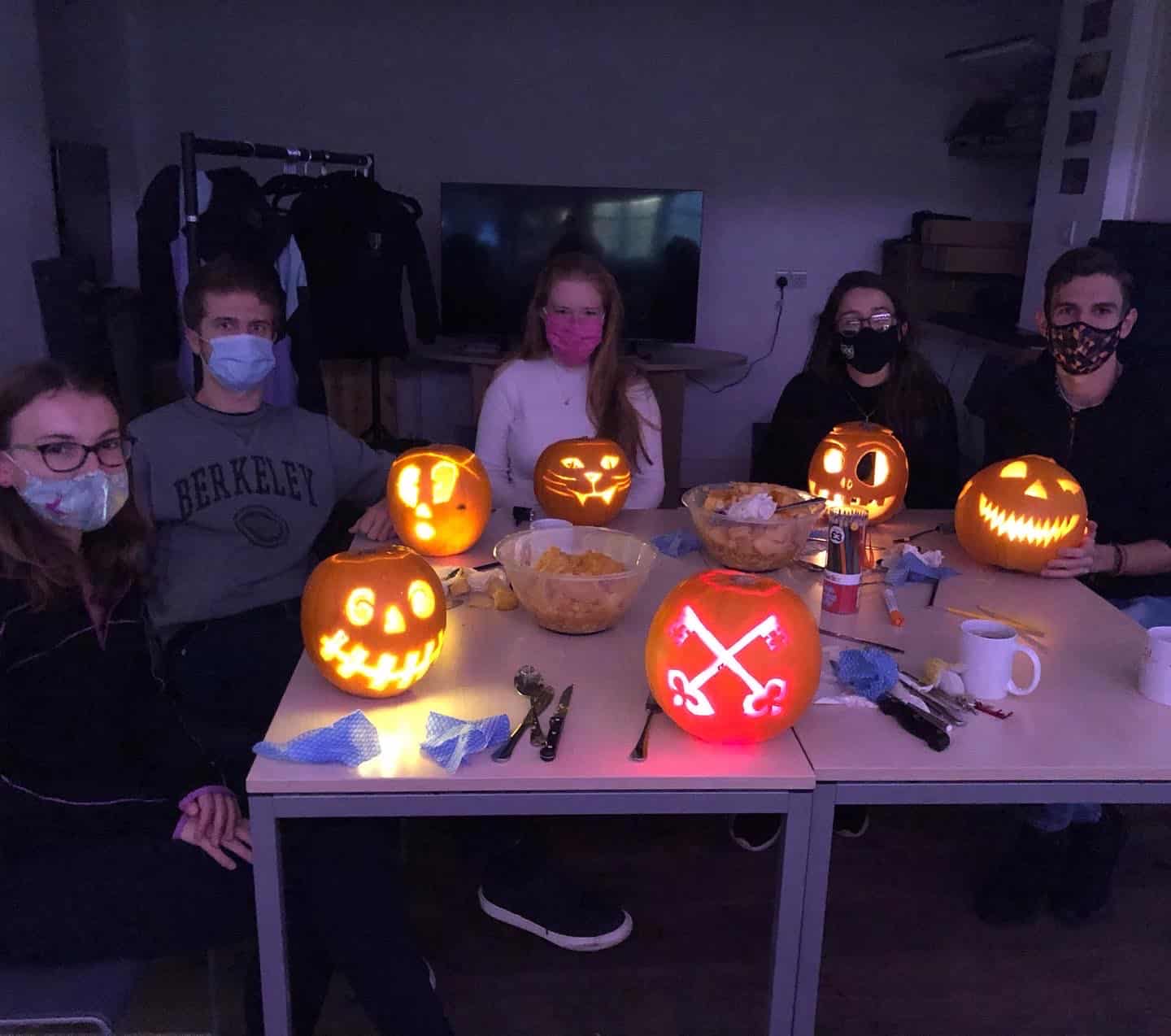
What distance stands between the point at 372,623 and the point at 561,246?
3934 mm

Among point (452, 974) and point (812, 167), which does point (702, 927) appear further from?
point (812, 167)

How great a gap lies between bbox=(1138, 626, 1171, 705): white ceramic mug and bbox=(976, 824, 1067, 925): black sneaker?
798 millimetres

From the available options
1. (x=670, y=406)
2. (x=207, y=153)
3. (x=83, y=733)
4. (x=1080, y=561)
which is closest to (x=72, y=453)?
(x=83, y=733)

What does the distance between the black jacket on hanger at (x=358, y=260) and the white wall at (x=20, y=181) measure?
37.8 inches

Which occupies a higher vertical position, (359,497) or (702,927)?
(359,497)

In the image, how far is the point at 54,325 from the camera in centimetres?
364

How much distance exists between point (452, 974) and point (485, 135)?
13.7 ft

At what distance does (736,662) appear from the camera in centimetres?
122

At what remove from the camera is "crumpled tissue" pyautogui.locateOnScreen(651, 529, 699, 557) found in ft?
6.41

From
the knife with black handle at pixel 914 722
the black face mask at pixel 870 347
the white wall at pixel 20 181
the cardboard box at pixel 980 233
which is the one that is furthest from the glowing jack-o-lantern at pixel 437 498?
the cardboard box at pixel 980 233

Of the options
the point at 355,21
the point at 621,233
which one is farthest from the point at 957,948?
the point at 355,21

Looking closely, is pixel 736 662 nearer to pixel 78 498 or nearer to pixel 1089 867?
pixel 78 498

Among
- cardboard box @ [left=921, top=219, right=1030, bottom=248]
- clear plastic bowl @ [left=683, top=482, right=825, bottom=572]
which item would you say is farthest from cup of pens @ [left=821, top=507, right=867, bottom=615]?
cardboard box @ [left=921, top=219, right=1030, bottom=248]

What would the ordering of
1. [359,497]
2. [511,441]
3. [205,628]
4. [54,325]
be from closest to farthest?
[205,628]
[359,497]
[511,441]
[54,325]
